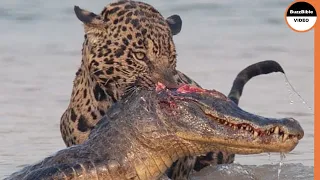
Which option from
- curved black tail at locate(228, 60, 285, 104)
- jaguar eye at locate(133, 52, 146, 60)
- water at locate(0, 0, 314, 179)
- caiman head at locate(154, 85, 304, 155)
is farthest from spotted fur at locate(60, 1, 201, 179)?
caiman head at locate(154, 85, 304, 155)

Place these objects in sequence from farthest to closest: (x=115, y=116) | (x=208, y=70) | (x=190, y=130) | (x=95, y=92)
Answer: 1. (x=208, y=70)
2. (x=95, y=92)
3. (x=115, y=116)
4. (x=190, y=130)

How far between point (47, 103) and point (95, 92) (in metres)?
2.43

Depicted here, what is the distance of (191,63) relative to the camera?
12.9 meters

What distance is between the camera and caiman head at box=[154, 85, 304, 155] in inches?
264

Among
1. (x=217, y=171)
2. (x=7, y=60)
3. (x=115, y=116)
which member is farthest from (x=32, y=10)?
(x=115, y=116)

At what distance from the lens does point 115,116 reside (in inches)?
291

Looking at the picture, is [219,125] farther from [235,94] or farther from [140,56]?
[235,94]

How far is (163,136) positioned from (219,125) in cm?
37

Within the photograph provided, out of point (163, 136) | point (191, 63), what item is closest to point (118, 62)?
point (163, 136)

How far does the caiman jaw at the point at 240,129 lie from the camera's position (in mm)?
6695

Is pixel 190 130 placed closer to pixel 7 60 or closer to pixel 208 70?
pixel 208 70

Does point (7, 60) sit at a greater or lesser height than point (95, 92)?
lesser

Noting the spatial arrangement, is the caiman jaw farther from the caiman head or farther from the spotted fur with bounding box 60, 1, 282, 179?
the spotted fur with bounding box 60, 1, 282, 179

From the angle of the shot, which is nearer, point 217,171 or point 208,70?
point 217,171
